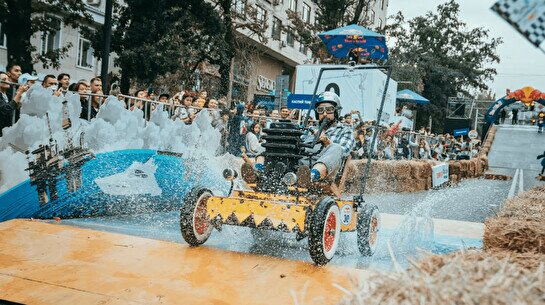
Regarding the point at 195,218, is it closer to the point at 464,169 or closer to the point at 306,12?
the point at 464,169

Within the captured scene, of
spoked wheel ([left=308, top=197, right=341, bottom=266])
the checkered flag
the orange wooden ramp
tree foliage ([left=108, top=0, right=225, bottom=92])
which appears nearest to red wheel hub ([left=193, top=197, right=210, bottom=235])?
the orange wooden ramp

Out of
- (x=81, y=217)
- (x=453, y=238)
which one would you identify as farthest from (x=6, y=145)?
(x=453, y=238)

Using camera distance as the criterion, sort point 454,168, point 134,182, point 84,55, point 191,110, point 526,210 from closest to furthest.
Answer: point 526,210 < point 134,182 < point 191,110 < point 454,168 < point 84,55

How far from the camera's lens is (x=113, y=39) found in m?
12.6

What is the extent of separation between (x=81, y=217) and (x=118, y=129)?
1189 mm

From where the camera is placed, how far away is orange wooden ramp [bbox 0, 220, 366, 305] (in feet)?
10.7

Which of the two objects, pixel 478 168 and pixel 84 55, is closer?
pixel 478 168

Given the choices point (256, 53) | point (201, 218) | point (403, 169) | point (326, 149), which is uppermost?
point (256, 53)

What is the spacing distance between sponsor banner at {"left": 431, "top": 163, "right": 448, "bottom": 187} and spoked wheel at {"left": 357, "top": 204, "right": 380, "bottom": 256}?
9925mm

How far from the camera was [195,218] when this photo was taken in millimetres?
4578

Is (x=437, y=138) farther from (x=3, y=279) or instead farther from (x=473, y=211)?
(x=3, y=279)

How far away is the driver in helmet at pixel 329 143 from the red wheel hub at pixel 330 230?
0.36 m

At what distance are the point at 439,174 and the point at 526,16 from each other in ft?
42.0

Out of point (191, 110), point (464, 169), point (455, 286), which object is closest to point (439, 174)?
point (464, 169)
